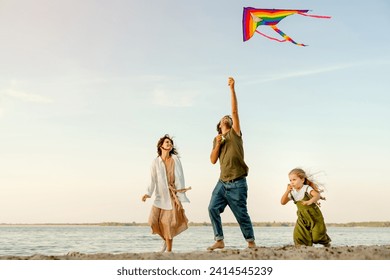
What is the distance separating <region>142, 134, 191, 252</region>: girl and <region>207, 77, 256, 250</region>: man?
1.97ft

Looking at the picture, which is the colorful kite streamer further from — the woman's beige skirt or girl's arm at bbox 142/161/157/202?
the woman's beige skirt

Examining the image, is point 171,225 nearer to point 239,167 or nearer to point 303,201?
point 239,167

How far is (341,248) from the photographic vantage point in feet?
21.2

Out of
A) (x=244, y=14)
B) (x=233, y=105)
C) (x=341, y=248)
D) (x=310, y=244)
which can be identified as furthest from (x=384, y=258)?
(x=244, y=14)

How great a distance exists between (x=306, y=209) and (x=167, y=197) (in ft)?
5.60

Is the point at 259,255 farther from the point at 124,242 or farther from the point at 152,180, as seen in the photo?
the point at 124,242

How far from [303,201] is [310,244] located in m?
0.52

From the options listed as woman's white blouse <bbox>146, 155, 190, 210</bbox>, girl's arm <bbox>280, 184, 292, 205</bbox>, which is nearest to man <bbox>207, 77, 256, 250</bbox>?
girl's arm <bbox>280, 184, 292, 205</bbox>

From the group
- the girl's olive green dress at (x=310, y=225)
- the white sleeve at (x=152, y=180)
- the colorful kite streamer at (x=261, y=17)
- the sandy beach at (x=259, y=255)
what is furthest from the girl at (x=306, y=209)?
the colorful kite streamer at (x=261, y=17)

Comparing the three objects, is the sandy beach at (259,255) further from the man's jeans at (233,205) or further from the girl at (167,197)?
the girl at (167,197)

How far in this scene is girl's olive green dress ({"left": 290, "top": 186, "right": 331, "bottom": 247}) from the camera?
694 centimetres
